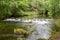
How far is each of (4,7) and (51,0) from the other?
37.6ft

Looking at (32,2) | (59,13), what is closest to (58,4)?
(59,13)

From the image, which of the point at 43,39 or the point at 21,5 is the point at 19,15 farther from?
the point at 43,39

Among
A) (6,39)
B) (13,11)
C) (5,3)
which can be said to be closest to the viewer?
(6,39)

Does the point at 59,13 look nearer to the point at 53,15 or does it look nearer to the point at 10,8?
the point at 53,15

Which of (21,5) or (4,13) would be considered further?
(21,5)

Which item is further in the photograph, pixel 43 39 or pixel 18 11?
pixel 18 11

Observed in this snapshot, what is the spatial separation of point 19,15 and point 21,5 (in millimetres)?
3028

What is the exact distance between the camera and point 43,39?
830 inches

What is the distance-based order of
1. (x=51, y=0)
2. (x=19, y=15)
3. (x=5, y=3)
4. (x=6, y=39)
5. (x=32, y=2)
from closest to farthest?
1. (x=6, y=39)
2. (x=5, y=3)
3. (x=51, y=0)
4. (x=19, y=15)
5. (x=32, y=2)

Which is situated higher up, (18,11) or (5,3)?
(5,3)

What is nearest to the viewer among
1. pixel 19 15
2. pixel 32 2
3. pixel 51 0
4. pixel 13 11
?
pixel 51 0

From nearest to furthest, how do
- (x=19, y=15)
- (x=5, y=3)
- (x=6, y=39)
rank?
1. (x=6, y=39)
2. (x=5, y=3)
3. (x=19, y=15)

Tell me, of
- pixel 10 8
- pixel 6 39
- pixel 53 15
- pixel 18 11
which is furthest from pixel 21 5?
pixel 6 39

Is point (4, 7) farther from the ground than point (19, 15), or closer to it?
farther from the ground
